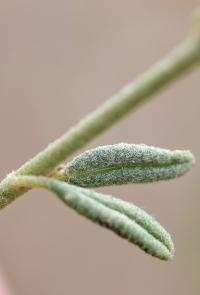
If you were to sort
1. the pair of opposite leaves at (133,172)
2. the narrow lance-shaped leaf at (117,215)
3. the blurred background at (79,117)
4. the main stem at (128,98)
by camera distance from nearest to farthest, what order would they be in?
the main stem at (128,98), the narrow lance-shaped leaf at (117,215), the pair of opposite leaves at (133,172), the blurred background at (79,117)

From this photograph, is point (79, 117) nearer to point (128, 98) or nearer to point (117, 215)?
point (117, 215)

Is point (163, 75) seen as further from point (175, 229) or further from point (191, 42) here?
point (175, 229)

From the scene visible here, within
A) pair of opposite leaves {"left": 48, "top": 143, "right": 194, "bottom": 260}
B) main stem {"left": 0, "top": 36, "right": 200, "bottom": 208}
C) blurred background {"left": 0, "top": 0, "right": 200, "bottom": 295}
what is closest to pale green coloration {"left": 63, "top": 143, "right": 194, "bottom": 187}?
pair of opposite leaves {"left": 48, "top": 143, "right": 194, "bottom": 260}

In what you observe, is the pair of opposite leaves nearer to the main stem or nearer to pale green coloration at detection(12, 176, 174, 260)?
pale green coloration at detection(12, 176, 174, 260)

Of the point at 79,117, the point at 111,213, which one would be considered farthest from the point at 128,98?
the point at 79,117

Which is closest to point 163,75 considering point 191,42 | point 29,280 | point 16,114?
point 191,42

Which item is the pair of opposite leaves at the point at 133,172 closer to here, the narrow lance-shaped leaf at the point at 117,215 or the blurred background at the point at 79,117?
the narrow lance-shaped leaf at the point at 117,215

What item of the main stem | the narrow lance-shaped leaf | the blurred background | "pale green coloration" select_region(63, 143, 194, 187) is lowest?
the narrow lance-shaped leaf

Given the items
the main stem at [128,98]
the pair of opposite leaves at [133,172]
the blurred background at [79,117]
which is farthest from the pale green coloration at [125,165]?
the blurred background at [79,117]
